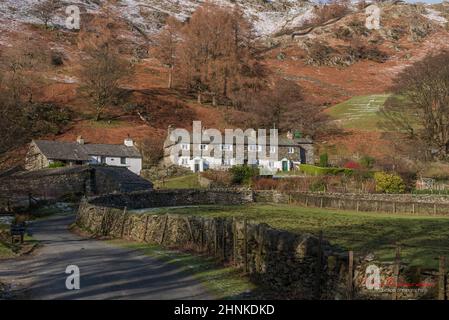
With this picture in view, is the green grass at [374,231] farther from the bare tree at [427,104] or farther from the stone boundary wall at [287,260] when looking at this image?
the bare tree at [427,104]

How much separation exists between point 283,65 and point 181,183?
8717 centimetres

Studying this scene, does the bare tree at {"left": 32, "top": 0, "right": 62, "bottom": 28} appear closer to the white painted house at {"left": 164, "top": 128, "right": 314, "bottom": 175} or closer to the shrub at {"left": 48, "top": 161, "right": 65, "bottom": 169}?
the white painted house at {"left": 164, "top": 128, "right": 314, "bottom": 175}

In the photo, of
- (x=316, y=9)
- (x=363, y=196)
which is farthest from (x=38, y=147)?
(x=316, y=9)

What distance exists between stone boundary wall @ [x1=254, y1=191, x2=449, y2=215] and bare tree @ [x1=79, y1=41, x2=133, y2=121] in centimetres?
3930

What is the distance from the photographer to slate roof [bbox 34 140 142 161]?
6700cm

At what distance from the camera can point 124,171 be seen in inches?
2330

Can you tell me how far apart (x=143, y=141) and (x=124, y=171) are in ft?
67.9

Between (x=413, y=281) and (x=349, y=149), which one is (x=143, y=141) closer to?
(x=349, y=149)

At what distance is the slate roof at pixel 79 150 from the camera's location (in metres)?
67.0

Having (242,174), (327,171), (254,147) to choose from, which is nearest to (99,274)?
(242,174)

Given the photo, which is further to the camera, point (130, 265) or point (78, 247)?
point (78, 247)

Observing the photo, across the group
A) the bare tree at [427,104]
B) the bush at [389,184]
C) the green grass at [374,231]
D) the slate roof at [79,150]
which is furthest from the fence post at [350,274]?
the bare tree at [427,104]

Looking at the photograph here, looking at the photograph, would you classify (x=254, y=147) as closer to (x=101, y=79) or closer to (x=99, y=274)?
(x=101, y=79)

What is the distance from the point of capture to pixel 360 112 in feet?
339
